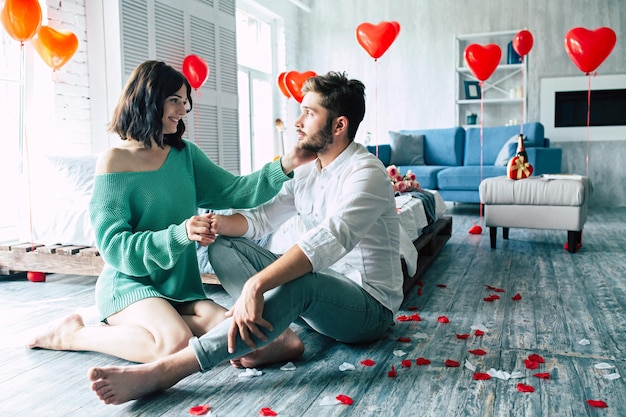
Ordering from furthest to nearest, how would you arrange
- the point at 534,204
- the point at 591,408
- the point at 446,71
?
the point at 446,71 → the point at 534,204 → the point at 591,408

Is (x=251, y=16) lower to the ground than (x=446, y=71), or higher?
higher

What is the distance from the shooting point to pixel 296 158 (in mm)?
2092

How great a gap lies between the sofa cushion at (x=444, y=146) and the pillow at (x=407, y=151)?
120 mm

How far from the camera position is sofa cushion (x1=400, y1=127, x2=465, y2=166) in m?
7.06

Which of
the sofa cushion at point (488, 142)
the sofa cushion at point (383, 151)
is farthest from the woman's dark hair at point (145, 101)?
the sofa cushion at point (488, 142)

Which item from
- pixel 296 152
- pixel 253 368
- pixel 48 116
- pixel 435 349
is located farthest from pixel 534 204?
pixel 48 116

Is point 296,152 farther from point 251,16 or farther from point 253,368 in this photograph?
point 251,16

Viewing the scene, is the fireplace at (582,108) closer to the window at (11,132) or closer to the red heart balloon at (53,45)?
the red heart balloon at (53,45)

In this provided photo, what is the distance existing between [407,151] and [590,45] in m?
2.49

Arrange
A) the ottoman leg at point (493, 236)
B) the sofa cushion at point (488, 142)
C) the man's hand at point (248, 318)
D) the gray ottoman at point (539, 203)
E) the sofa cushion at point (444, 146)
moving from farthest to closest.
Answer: the sofa cushion at point (444, 146), the sofa cushion at point (488, 142), the ottoman leg at point (493, 236), the gray ottoman at point (539, 203), the man's hand at point (248, 318)

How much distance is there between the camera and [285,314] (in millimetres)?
1623

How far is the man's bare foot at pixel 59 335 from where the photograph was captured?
6.95 feet

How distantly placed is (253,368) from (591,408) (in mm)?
1011

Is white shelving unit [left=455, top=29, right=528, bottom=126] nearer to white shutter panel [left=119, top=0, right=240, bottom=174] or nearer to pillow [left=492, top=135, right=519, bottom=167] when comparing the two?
pillow [left=492, top=135, right=519, bottom=167]
